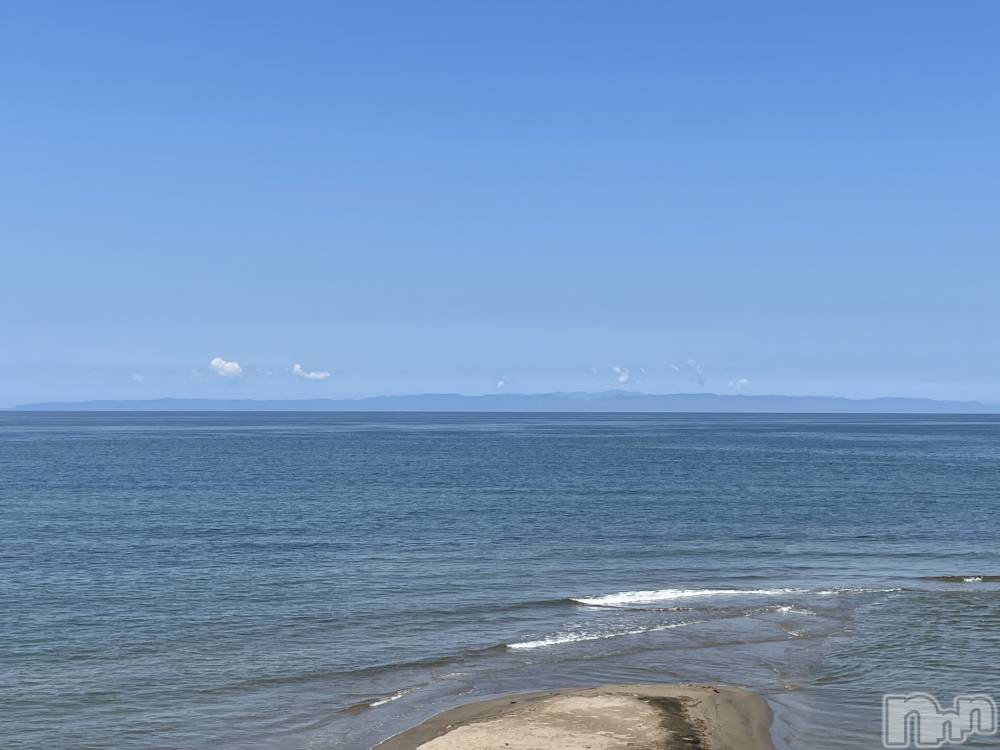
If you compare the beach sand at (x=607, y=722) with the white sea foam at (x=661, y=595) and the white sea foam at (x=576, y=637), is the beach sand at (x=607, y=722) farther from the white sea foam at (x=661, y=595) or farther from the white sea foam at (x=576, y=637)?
the white sea foam at (x=661, y=595)

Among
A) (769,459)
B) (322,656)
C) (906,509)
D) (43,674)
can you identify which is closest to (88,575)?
(43,674)

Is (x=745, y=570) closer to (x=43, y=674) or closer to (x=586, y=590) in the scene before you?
(x=586, y=590)

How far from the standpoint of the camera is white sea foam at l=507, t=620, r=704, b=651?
35688mm

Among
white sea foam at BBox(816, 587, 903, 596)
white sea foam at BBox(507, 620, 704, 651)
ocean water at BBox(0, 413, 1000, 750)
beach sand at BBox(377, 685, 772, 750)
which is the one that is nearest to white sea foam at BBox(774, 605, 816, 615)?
ocean water at BBox(0, 413, 1000, 750)

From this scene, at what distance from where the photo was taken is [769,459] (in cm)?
14325

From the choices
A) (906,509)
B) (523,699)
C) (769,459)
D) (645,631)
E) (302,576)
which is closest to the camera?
(523,699)

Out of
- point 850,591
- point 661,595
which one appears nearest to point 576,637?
point 661,595

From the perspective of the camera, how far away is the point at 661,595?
144 ft

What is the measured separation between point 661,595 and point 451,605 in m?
9.96

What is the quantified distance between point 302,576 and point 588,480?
5935 cm

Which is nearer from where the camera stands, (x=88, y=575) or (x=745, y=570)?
(x=88, y=575)

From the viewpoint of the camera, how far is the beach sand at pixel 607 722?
81.5 ft

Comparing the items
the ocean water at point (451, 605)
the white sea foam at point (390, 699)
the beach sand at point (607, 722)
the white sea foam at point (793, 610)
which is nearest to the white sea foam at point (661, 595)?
the ocean water at point (451, 605)

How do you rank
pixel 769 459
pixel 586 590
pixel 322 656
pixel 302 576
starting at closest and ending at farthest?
pixel 322 656
pixel 586 590
pixel 302 576
pixel 769 459
